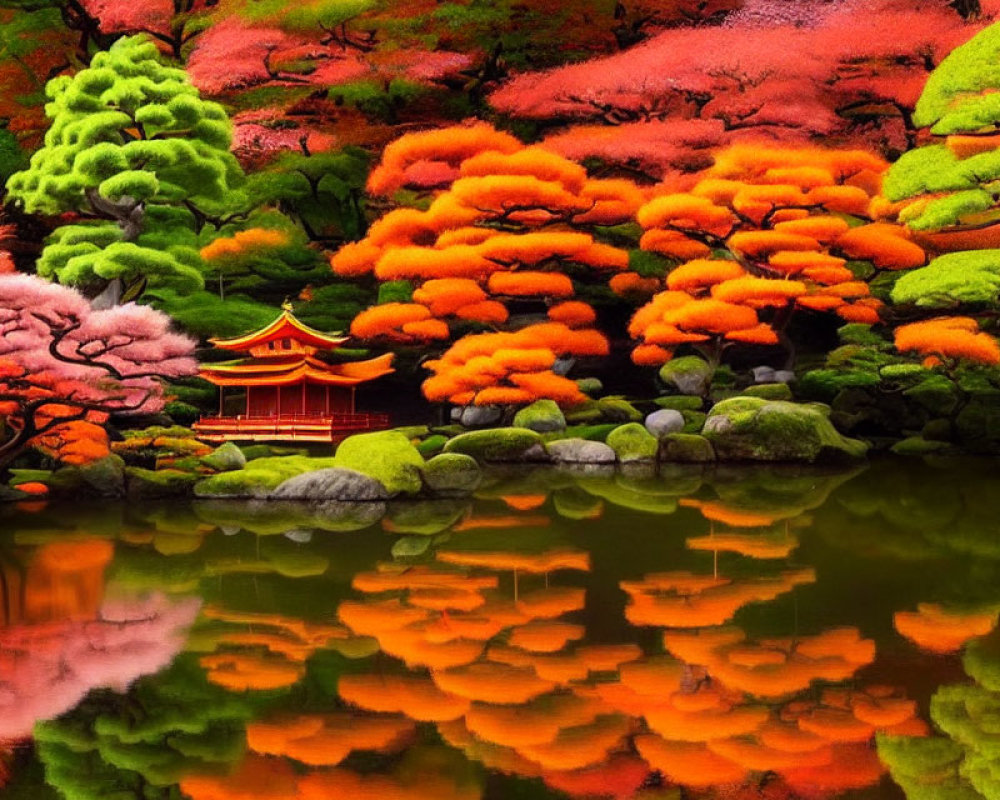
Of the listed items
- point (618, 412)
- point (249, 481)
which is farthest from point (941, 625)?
point (618, 412)

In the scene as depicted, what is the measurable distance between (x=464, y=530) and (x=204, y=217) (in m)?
11.6

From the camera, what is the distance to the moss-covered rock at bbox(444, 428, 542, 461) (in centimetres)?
1523

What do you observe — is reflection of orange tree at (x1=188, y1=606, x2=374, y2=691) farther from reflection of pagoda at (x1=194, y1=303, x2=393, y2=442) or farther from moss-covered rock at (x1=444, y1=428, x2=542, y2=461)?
reflection of pagoda at (x1=194, y1=303, x2=393, y2=442)

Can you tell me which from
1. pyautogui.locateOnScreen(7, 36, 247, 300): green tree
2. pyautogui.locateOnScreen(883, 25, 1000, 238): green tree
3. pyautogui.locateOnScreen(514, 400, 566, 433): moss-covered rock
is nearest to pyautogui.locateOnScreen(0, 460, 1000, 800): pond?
pyautogui.locateOnScreen(883, 25, 1000, 238): green tree

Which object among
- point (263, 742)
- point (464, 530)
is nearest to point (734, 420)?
point (464, 530)

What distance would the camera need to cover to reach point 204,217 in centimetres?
1912

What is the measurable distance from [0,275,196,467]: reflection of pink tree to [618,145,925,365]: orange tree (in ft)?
24.5

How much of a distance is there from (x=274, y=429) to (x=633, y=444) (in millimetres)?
Answer: 4972

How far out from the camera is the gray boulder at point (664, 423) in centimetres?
1611

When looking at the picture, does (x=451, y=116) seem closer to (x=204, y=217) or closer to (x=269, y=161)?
(x=269, y=161)

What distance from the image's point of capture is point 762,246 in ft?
53.6

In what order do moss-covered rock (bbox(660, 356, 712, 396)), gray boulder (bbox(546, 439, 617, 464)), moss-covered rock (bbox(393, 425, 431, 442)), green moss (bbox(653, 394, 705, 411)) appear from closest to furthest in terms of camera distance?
gray boulder (bbox(546, 439, 617, 464)) < moss-covered rock (bbox(393, 425, 431, 442)) < green moss (bbox(653, 394, 705, 411)) < moss-covered rock (bbox(660, 356, 712, 396))

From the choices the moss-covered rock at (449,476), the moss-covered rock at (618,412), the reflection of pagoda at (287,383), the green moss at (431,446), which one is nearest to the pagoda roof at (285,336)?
the reflection of pagoda at (287,383)

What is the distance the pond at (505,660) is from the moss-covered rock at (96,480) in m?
2.59
